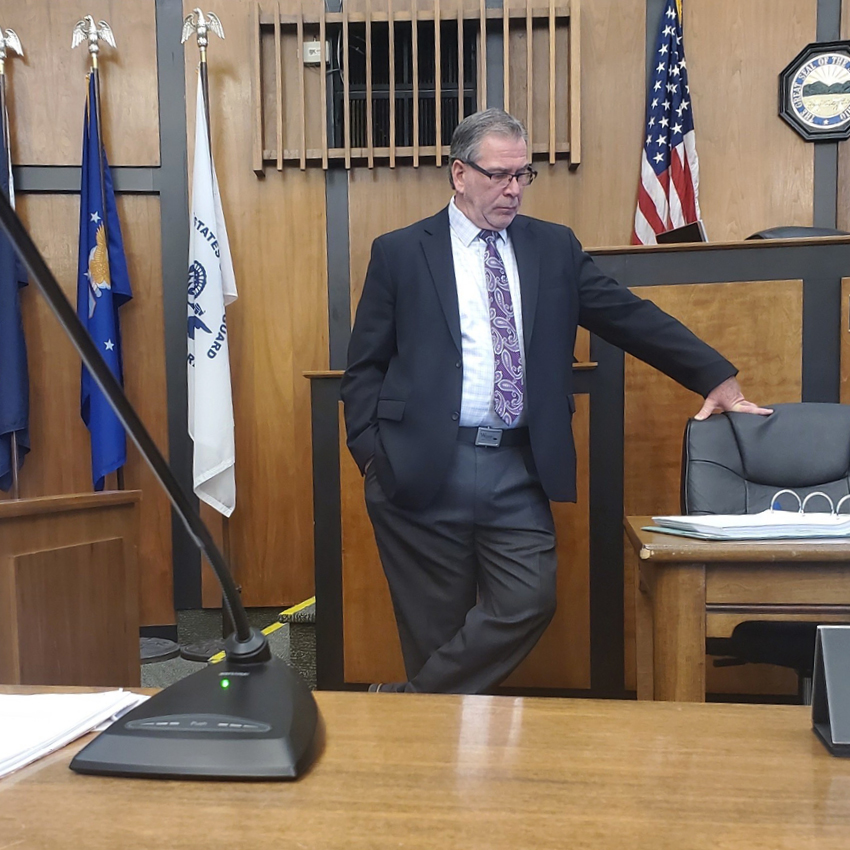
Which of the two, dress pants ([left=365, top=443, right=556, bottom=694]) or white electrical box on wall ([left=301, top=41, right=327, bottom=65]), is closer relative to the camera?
dress pants ([left=365, top=443, right=556, bottom=694])

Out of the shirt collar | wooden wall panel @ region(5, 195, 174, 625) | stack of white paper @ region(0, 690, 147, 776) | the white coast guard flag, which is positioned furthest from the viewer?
wooden wall panel @ region(5, 195, 174, 625)

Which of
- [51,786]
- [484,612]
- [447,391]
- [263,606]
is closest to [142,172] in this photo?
[263,606]

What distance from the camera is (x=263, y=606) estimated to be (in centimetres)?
400

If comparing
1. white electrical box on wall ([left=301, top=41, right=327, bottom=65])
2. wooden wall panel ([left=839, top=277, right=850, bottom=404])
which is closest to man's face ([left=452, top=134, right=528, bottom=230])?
wooden wall panel ([left=839, top=277, right=850, bottom=404])

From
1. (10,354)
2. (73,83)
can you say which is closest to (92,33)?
(73,83)

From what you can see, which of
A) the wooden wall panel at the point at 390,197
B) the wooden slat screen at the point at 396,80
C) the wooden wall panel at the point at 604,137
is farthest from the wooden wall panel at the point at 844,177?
the wooden wall panel at the point at 390,197

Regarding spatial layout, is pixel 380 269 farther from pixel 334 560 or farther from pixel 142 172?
pixel 142 172

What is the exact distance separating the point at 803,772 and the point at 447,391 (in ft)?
4.56

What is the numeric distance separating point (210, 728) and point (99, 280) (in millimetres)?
3356

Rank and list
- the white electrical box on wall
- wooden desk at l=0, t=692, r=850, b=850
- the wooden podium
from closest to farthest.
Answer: wooden desk at l=0, t=692, r=850, b=850 → the wooden podium → the white electrical box on wall

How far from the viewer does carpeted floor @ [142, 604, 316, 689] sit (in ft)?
9.92

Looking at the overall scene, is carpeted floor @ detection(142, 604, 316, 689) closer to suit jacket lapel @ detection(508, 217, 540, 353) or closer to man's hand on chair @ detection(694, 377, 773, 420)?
suit jacket lapel @ detection(508, 217, 540, 353)

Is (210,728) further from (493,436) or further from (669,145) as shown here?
(669,145)

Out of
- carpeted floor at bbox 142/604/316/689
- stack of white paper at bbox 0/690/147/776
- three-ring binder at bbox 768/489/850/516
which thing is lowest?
carpeted floor at bbox 142/604/316/689
